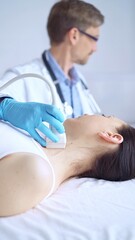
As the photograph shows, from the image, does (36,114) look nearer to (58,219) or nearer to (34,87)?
(58,219)

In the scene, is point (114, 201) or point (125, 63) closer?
point (114, 201)

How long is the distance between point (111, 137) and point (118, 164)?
10 centimetres

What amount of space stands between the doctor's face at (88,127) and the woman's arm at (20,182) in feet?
0.86

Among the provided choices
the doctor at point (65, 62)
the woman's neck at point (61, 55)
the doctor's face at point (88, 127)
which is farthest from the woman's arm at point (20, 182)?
the woman's neck at point (61, 55)

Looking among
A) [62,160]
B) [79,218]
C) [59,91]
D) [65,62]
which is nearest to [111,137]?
[62,160]

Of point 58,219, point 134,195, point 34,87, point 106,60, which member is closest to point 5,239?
point 58,219

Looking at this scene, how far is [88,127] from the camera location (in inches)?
39.2

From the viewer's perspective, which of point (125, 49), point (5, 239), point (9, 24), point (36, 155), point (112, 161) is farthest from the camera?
point (125, 49)

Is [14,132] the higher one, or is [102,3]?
[102,3]

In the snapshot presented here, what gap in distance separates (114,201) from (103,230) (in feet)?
0.49

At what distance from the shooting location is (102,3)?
2475 millimetres

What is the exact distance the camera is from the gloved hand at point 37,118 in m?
0.86

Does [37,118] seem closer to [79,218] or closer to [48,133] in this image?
[48,133]

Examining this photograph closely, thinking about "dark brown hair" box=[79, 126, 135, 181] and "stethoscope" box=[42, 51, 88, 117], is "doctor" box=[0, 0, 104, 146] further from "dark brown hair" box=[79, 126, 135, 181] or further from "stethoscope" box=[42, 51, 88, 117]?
"dark brown hair" box=[79, 126, 135, 181]
